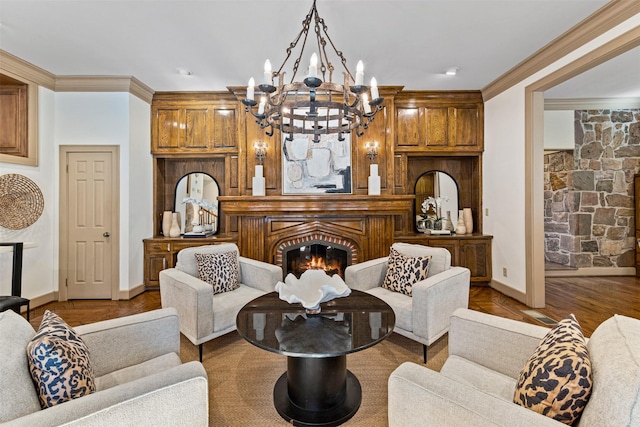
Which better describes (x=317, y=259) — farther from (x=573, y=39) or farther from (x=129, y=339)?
(x=573, y=39)

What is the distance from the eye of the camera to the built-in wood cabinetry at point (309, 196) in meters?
4.17

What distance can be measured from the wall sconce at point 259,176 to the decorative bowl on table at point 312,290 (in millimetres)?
2192

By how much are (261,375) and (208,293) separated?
29.5 inches

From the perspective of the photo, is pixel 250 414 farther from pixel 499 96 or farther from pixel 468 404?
pixel 499 96

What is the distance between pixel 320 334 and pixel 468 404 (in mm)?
864

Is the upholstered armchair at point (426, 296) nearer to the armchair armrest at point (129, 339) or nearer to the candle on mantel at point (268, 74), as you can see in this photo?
the armchair armrest at point (129, 339)

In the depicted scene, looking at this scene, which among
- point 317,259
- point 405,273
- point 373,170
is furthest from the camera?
point 317,259

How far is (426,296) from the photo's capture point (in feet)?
7.55

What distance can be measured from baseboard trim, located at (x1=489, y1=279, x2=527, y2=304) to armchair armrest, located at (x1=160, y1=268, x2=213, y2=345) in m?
3.70

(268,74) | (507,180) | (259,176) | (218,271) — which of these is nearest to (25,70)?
(259,176)

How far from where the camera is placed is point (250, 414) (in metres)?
1.84

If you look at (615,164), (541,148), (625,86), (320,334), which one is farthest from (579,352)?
(615,164)

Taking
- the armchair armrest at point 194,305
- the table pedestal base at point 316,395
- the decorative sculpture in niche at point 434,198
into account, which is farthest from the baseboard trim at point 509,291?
the armchair armrest at point 194,305

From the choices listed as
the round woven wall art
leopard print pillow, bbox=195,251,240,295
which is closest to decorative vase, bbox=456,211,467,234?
leopard print pillow, bbox=195,251,240,295
